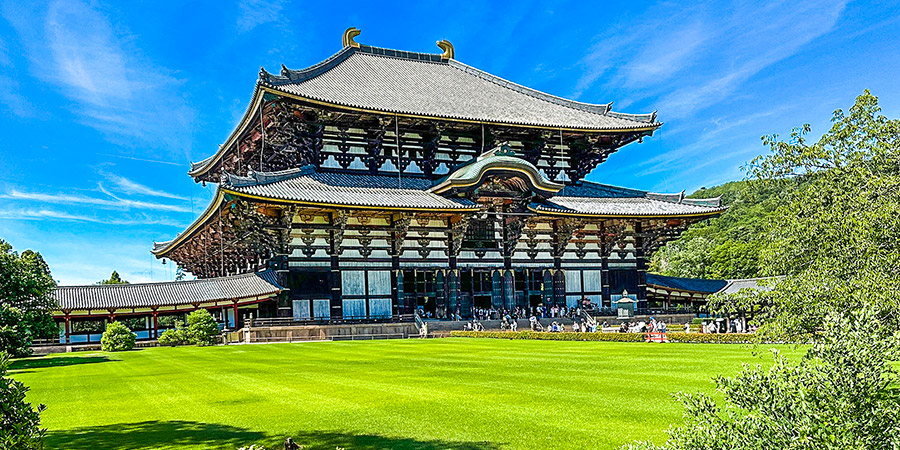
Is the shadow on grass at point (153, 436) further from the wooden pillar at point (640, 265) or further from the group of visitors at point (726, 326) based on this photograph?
the wooden pillar at point (640, 265)

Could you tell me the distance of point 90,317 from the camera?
1513 inches

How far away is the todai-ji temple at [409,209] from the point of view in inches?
1463

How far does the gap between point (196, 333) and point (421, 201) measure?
45.3 ft

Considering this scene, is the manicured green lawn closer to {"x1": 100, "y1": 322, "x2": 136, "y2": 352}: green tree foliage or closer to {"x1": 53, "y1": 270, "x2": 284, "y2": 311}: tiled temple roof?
{"x1": 100, "y1": 322, "x2": 136, "y2": 352}: green tree foliage

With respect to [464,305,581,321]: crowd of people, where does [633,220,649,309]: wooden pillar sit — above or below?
above

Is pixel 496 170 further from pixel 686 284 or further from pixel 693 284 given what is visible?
pixel 693 284

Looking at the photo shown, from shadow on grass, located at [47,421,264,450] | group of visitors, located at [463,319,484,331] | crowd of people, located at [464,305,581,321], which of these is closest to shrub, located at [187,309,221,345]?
group of visitors, located at [463,319,484,331]

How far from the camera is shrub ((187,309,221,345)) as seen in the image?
33938 mm

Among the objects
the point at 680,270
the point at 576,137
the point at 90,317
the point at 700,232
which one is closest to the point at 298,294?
the point at 90,317

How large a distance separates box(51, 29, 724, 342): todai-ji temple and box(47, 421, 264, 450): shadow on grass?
2222 cm

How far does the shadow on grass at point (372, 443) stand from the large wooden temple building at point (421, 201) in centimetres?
2423

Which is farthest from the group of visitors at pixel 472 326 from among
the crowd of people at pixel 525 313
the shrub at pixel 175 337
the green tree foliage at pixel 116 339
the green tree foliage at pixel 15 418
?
the green tree foliage at pixel 15 418

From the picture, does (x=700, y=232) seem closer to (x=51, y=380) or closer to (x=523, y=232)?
(x=523, y=232)

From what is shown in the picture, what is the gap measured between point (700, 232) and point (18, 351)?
86.2 m
